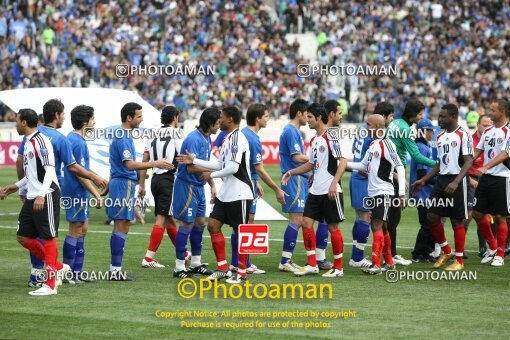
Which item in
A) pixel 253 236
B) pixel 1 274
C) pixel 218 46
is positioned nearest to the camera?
pixel 253 236

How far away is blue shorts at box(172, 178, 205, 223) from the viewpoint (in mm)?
13281

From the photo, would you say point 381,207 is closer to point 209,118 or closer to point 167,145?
point 209,118

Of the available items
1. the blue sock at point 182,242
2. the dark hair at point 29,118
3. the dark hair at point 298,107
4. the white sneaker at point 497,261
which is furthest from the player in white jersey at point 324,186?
the dark hair at point 29,118

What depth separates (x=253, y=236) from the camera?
40.4 feet

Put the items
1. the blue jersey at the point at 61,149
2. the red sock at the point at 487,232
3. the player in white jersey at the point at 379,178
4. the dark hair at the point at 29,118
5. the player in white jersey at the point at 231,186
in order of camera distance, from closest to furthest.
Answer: the dark hair at the point at 29,118 < the blue jersey at the point at 61,149 < the player in white jersey at the point at 231,186 < the player in white jersey at the point at 379,178 < the red sock at the point at 487,232

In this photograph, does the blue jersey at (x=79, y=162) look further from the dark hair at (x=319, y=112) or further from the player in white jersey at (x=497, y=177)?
the player in white jersey at (x=497, y=177)

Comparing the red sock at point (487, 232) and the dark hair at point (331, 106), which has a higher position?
the dark hair at point (331, 106)

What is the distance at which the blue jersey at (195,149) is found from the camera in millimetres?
13250

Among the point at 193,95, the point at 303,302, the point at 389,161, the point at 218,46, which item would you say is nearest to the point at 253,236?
the point at 303,302

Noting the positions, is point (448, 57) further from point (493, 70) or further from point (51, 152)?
point (51, 152)

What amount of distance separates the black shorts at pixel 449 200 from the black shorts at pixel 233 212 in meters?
3.01

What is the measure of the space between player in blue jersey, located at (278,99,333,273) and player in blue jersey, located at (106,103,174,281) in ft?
6.91

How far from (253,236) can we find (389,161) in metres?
2.41

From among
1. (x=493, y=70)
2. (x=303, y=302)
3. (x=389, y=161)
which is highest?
(x=493, y=70)
